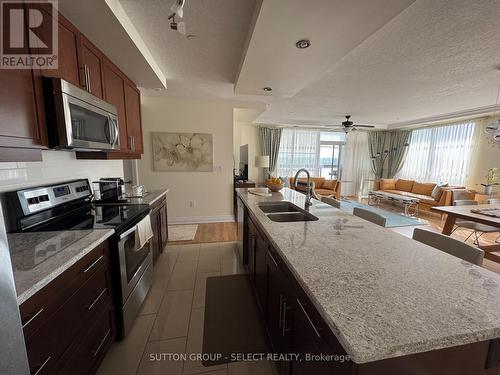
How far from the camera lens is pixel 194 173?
4.30 m

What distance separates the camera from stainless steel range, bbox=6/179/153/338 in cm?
133

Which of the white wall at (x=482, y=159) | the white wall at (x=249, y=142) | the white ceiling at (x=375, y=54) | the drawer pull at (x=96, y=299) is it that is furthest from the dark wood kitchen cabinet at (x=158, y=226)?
the white wall at (x=482, y=159)

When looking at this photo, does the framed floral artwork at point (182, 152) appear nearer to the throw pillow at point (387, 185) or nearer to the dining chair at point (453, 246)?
the dining chair at point (453, 246)

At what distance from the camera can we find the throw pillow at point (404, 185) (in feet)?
20.3

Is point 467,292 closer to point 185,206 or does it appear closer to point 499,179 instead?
point 185,206

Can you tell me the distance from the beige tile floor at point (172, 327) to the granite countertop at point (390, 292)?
3.30 ft

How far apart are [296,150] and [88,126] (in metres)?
6.48

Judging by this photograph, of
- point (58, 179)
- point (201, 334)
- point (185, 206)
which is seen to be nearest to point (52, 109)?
point (58, 179)

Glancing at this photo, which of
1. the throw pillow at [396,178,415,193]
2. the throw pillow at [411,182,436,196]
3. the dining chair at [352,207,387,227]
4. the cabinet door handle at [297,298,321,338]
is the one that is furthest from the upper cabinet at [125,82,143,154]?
the throw pillow at [396,178,415,193]

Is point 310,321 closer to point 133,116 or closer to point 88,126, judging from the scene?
point 88,126

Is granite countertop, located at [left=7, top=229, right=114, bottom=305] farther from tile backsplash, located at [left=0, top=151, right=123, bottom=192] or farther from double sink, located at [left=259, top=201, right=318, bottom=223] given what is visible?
double sink, located at [left=259, top=201, right=318, bottom=223]

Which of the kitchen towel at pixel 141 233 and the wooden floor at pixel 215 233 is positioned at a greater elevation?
the kitchen towel at pixel 141 233

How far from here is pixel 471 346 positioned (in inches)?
27.1

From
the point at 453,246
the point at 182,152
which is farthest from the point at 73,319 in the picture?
the point at 182,152
